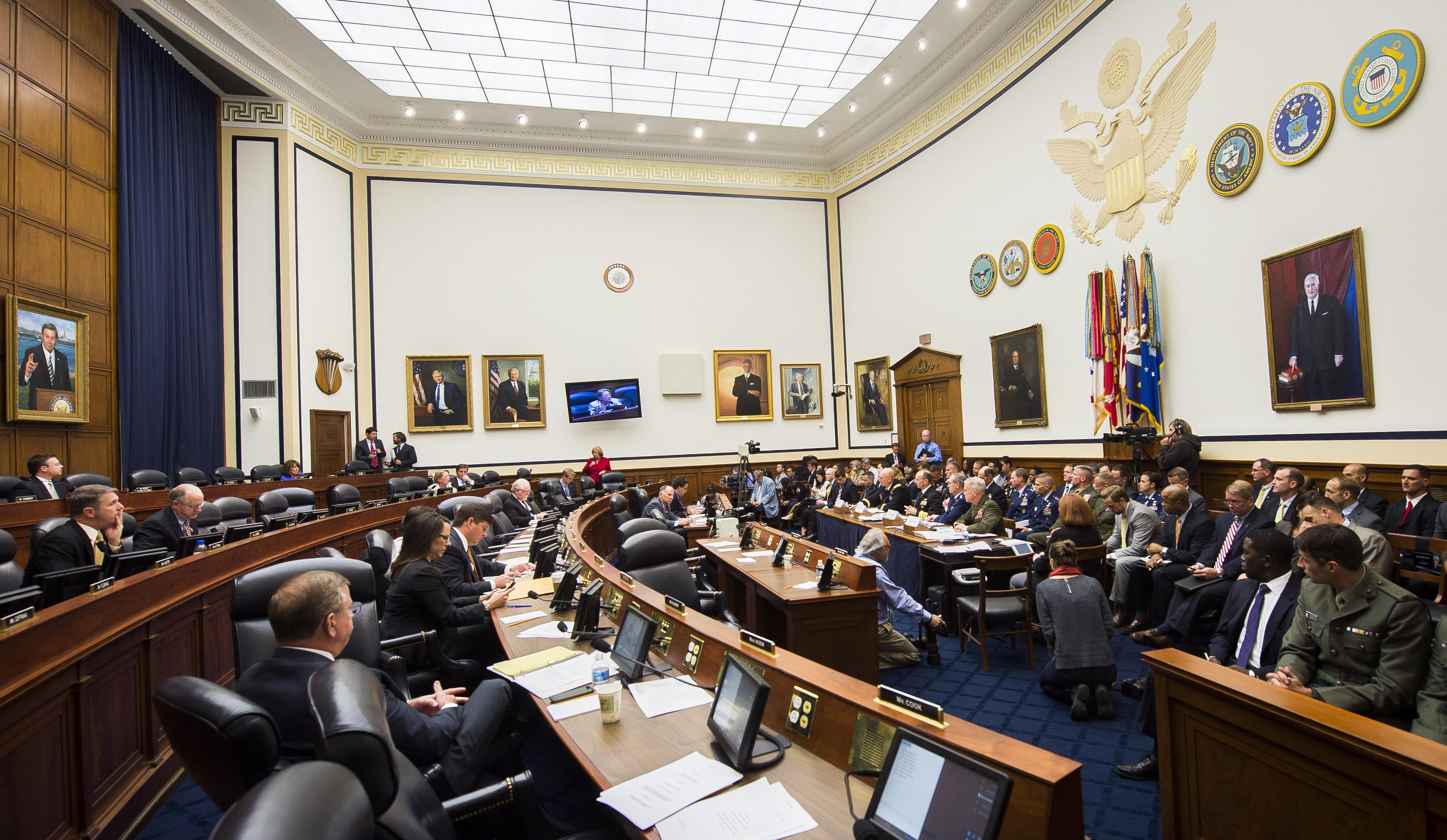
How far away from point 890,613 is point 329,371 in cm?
1075

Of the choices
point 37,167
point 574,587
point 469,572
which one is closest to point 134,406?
point 37,167

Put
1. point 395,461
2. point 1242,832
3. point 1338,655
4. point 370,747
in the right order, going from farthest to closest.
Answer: point 395,461 → point 1338,655 → point 1242,832 → point 370,747

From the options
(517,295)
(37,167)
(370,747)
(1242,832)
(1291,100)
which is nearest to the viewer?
(370,747)

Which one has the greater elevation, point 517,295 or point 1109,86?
point 1109,86

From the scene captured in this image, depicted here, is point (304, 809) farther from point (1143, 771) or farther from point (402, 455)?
point (402, 455)

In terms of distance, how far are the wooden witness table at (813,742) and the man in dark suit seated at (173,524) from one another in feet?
12.3

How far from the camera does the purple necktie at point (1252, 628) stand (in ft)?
10.8

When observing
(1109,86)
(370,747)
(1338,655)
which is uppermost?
(1109,86)

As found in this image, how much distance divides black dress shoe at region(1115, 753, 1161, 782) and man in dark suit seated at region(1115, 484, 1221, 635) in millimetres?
2473

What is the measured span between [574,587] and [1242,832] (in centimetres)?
303

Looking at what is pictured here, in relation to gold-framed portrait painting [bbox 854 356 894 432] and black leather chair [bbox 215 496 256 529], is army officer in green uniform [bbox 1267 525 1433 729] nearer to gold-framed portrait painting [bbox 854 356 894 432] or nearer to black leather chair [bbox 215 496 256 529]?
black leather chair [bbox 215 496 256 529]

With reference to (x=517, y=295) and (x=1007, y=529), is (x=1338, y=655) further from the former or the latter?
(x=517, y=295)

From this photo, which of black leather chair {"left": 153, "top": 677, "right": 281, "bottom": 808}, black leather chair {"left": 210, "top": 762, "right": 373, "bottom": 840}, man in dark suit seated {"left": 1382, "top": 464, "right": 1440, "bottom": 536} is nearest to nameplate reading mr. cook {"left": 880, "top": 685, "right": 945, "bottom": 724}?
black leather chair {"left": 210, "top": 762, "right": 373, "bottom": 840}

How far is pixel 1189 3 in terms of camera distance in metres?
7.49
